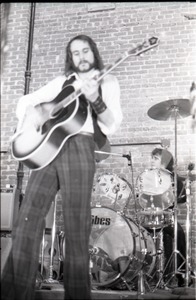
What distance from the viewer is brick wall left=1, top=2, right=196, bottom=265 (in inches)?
180

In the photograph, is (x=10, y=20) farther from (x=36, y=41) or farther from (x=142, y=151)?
(x=142, y=151)

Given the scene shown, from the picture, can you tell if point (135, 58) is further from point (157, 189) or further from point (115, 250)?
point (115, 250)

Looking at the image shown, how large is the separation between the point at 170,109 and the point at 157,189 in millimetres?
771

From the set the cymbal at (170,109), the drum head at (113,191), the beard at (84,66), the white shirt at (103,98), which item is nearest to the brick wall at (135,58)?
the cymbal at (170,109)

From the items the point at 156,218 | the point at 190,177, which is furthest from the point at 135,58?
the point at 156,218

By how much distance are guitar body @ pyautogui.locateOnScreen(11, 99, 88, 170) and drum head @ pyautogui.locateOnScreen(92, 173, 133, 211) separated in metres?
1.38

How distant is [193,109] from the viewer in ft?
13.4

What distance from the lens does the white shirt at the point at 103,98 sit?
2859 millimetres

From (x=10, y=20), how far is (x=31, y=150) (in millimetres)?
1988

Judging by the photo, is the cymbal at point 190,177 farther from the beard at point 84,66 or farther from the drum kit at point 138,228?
the beard at point 84,66

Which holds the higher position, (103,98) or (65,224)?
(103,98)

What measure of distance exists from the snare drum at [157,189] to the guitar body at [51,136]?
1352mm

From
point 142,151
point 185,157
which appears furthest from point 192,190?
point 142,151

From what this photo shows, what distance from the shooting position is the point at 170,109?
13.6ft
